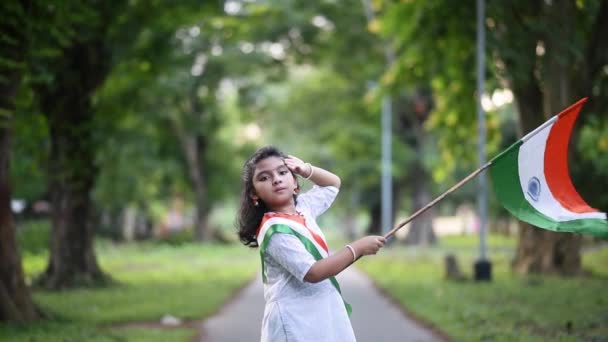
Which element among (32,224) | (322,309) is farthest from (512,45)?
(32,224)

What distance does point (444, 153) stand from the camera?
24.2m

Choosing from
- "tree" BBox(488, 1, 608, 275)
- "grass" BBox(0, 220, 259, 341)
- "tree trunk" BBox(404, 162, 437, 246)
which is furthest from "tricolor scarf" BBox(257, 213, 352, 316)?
"tree trunk" BBox(404, 162, 437, 246)

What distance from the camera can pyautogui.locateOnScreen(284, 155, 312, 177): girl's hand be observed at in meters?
4.52

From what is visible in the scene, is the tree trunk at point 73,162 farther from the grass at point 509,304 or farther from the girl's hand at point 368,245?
the girl's hand at point 368,245

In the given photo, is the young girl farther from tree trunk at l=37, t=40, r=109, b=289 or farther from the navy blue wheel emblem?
tree trunk at l=37, t=40, r=109, b=289

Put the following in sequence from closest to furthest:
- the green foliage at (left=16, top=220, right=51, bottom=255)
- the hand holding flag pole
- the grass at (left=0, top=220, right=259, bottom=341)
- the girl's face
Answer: the girl's face → the hand holding flag pole → the grass at (left=0, top=220, right=259, bottom=341) → the green foliage at (left=16, top=220, right=51, bottom=255)

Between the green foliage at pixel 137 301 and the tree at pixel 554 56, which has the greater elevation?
the tree at pixel 554 56


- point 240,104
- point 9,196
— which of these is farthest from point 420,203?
point 9,196

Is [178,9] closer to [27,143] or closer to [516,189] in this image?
[27,143]

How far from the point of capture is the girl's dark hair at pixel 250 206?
175 inches

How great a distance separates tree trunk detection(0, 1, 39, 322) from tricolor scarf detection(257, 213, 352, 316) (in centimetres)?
677

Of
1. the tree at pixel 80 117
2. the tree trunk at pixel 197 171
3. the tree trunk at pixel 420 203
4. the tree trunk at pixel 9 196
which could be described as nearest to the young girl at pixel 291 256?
the tree trunk at pixel 9 196

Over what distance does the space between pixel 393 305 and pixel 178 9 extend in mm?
7394

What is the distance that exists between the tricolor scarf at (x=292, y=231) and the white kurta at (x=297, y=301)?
0.09ft
